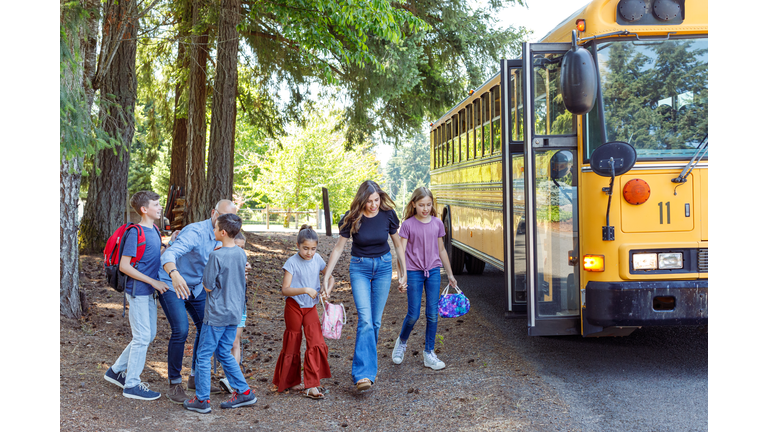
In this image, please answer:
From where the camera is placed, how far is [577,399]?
525 centimetres

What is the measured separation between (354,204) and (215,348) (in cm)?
162

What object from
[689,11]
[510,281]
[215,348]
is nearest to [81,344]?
[215,348]

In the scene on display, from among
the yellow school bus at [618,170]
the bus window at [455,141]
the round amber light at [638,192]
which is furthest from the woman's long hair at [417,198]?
the bus window at [455,141]

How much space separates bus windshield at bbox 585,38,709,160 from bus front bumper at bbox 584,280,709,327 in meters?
1.00

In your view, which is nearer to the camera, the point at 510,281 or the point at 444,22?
the point at 510,281

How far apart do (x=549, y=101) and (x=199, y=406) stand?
12.4 feet

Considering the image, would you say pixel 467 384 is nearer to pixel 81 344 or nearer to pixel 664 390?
pixel 664 390

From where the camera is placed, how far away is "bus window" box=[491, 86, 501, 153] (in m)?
7.75

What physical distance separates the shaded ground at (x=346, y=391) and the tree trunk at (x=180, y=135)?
29.6 feet

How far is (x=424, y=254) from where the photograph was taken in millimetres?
6184

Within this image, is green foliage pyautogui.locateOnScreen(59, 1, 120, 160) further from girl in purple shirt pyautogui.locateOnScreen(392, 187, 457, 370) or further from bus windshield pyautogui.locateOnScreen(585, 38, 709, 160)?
bus windshield pyautogui.locateOnScreen(585, 38, 709, 160)

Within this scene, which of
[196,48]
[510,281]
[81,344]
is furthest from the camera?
[196,48]

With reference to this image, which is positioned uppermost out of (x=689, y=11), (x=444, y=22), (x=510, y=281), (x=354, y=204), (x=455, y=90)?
(x=444, y=22)

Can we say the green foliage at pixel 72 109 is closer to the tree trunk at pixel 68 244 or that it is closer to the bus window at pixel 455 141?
the tree trunk at pixel 68 244
